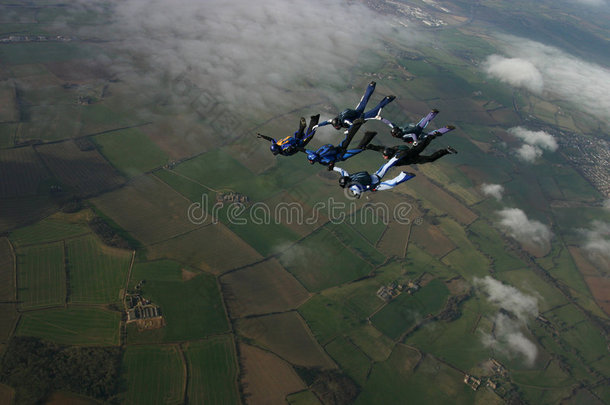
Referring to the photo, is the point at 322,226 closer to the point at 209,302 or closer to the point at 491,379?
the point at 209,302

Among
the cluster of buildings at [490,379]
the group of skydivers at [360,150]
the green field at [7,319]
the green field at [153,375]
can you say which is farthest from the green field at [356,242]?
the green field at [7,319]

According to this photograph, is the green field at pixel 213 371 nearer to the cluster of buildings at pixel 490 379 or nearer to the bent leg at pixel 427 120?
the cluster of buildings at pixel 490 379

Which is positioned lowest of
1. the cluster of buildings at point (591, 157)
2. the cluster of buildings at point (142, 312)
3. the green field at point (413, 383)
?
the green field at point (413, 383)

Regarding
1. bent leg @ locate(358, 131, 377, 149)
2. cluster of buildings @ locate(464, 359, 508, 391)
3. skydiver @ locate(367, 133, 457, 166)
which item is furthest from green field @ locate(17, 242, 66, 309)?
cluster of buildings @ locate(464, 359, 508, 391)

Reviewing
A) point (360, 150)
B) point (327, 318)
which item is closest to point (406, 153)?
point (360, 150)

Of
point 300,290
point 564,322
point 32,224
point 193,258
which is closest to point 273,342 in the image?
point 300,290

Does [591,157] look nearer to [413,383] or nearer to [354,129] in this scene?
[413,383]

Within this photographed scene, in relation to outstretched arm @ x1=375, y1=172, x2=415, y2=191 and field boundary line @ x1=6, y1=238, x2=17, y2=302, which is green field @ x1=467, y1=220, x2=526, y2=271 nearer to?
outstretched arm @ x1=375, y1=172, x2=415, y2=191
